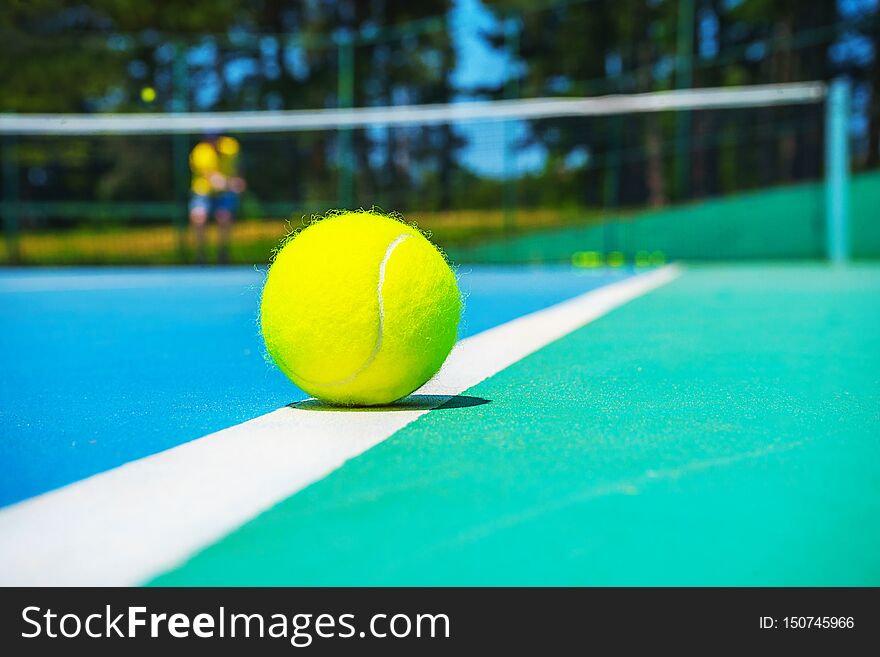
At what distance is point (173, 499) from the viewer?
1970 millimetres

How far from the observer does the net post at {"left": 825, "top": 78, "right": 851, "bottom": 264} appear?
53.2ft

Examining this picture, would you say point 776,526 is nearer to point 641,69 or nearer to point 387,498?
point 387,498

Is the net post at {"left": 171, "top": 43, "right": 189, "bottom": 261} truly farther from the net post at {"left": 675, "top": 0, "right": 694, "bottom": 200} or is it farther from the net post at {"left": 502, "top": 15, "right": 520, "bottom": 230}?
the net post at {"left": 675, "top": 0, "right": 694, "bottom": 200}

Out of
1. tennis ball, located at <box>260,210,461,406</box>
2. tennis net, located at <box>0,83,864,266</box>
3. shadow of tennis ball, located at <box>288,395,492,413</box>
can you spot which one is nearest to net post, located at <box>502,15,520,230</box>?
tennis net, located at <box>0,83,864,266</box>

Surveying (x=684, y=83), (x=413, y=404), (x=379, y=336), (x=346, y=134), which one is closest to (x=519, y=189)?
(x=346, y=134)

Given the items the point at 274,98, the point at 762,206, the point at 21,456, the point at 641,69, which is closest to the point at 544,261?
the point at 762,206

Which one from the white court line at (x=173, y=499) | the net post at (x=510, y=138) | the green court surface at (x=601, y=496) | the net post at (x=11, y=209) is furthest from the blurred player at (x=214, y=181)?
the white court line at (x=173, y=499)

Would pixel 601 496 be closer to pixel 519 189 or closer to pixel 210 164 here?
pixel 210 164

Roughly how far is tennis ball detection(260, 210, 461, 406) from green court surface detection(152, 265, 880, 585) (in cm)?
19

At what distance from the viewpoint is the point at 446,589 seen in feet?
4.90

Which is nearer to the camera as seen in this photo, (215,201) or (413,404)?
(413,404)

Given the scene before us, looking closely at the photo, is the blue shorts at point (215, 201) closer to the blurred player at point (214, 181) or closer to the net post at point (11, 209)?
the blurred player at point (214, 181)

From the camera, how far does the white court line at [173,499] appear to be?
1.62 meters

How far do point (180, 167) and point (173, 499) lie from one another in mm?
19688
